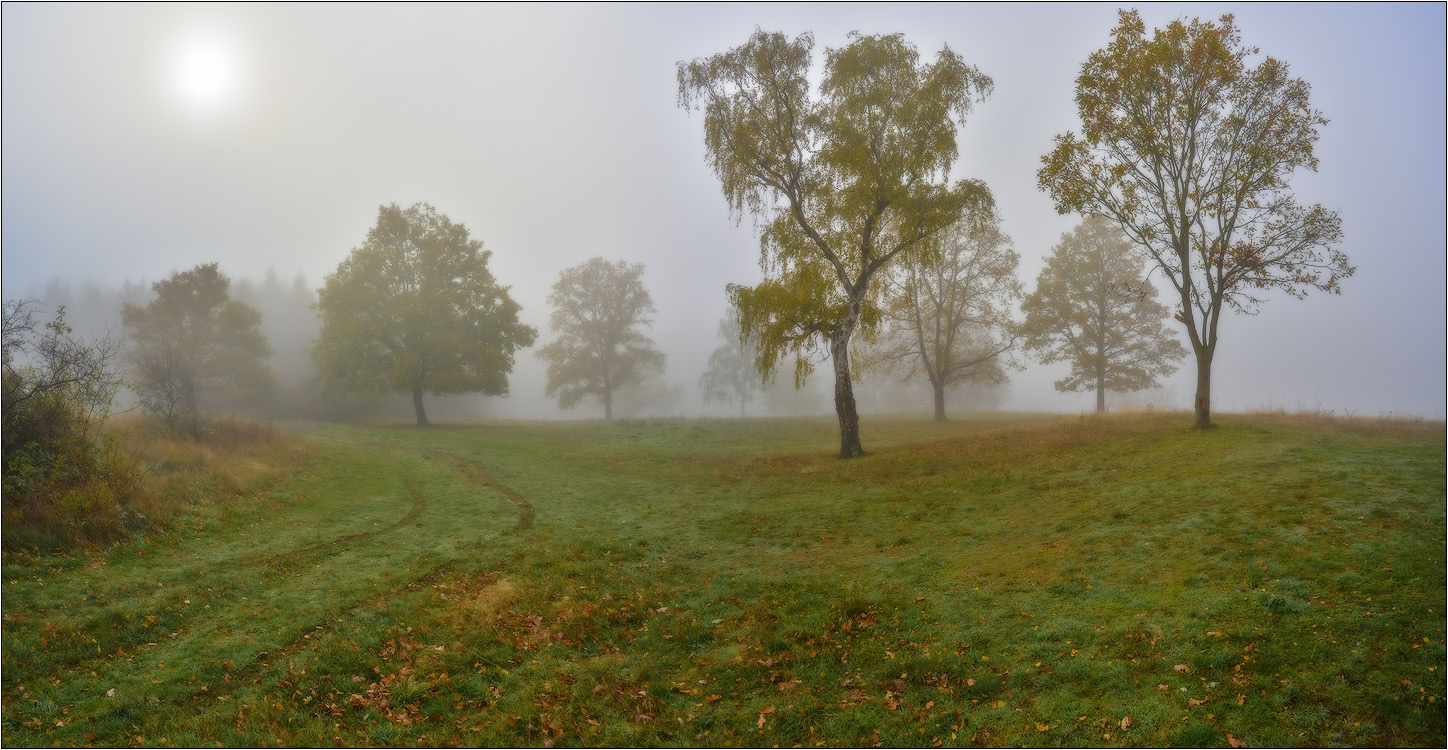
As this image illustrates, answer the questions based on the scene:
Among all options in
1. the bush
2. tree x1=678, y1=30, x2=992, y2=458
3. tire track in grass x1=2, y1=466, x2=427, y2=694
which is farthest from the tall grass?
tree x1=678, y1=30, x2=992, y2=458

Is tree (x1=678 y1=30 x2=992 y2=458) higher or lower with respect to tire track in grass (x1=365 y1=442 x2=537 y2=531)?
higher

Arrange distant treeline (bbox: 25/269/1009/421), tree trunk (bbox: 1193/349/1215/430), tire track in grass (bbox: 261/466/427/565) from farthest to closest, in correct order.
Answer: distant treeline (bbox: 25/269/1009/421) → tree trunk (bbox: 1193/349/1215/430) → tire track in grass (bbox: 261/466/427/565)

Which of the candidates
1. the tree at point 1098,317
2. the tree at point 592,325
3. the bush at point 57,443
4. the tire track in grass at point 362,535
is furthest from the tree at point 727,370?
the bush at point 57,443

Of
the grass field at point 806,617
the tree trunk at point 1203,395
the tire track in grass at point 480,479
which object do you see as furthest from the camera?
the tree trunk at point 1203,395

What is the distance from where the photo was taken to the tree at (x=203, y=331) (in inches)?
1513

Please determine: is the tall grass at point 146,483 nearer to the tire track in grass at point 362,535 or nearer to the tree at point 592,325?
the tire track in grass at point 362,535

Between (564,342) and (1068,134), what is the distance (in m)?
37.6

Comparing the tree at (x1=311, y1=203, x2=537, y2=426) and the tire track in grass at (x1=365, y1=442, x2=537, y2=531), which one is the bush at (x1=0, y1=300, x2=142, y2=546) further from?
the tree at (x1=311, y1=203, x2=537, y2=426)

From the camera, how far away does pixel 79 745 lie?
6.78 m

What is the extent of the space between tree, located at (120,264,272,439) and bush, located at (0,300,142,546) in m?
27.9

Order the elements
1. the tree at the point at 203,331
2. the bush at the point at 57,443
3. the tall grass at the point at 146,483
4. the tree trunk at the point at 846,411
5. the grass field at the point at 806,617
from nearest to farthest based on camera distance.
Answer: the grass field at the point at 806,617
the tall grass at the point at 146,483
the bush at the point at 57,443
the tree trunk at the point at 846,411
the tree at the point at 203,331

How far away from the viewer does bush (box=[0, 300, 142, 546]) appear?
37.8ft

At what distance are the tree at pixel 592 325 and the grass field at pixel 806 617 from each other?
1275 inches

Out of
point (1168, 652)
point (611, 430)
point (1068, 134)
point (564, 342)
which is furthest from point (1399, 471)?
point (564, 342)
